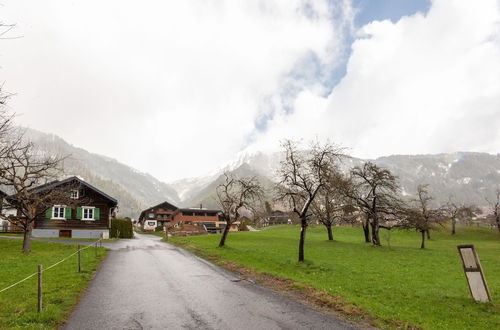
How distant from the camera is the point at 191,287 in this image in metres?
15.1

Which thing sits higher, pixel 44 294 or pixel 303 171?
pixel 303 171

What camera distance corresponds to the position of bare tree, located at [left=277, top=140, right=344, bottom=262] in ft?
80.2

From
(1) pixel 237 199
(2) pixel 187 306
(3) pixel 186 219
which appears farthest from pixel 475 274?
(3) pixel 186 219

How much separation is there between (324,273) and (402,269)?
7.50 metres

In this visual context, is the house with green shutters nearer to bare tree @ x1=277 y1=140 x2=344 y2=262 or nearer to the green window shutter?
the green window shutter

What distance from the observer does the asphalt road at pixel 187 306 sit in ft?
31.9

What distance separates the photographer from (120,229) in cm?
6234

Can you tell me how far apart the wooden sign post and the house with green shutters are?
51793 millimetres

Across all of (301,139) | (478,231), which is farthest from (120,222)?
(478,231)

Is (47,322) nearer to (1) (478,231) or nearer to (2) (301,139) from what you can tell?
(2) (301,139)

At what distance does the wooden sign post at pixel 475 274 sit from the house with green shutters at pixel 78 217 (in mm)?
51793

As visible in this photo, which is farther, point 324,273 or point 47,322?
point 324,273

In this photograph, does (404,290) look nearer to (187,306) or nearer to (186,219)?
(187,306)

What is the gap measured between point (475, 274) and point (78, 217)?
5636 centimetres
